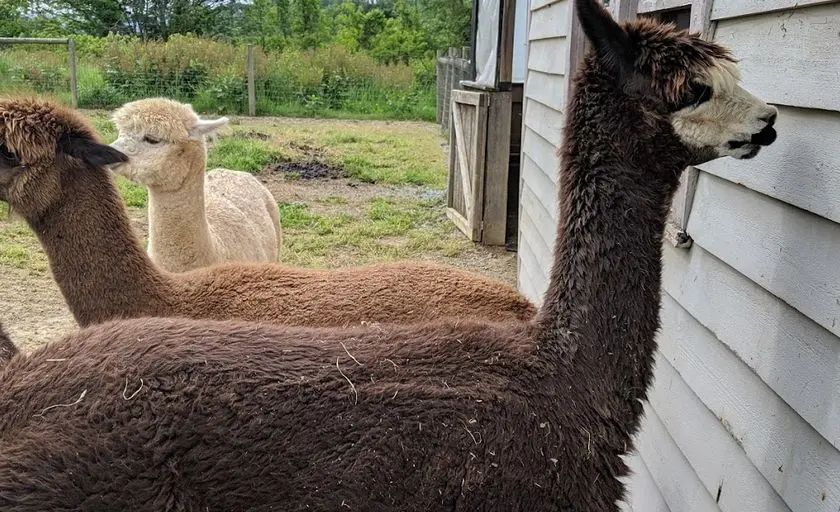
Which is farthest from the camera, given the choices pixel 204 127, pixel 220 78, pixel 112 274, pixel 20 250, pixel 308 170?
pixel 220 78

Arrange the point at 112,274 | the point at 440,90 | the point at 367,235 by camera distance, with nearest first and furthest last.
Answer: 1. the point at 112,274
2. the point at 367,235
3. the point at 440,90

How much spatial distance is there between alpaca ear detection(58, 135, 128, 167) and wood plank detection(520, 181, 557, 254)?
2.51m

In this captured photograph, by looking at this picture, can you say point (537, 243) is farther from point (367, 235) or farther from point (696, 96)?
point (696, 96)

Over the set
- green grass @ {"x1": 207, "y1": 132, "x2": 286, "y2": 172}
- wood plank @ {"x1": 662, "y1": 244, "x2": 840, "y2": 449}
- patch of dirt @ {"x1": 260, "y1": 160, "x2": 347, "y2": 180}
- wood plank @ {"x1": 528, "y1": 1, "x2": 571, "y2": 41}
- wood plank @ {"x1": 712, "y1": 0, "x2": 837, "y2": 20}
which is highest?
wood plank @ {"x1": 528, "y1": 1, "x2": 571, "y2": 41}

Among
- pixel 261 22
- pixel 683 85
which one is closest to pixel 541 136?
pixel 683 85

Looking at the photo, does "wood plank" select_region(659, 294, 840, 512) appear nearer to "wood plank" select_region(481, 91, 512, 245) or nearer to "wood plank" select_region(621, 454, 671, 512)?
"wood plank" select_region(621, 454, 671, 512)

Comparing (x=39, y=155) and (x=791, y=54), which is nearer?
(x=791, y=54)

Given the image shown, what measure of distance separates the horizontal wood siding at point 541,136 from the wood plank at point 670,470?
1.99 metres

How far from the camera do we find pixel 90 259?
11.2 ft

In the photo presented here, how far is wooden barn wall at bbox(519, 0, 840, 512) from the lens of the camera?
1.77 m

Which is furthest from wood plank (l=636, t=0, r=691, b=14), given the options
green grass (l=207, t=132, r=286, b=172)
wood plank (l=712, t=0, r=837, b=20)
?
green grass (l=207, t=132, r=286, b=172)

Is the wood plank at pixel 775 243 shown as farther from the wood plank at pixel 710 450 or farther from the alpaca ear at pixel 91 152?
the alpaca ear at pixel 91 152

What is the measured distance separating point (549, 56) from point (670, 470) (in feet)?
11.9

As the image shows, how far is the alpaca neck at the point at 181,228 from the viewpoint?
15.5 feet
